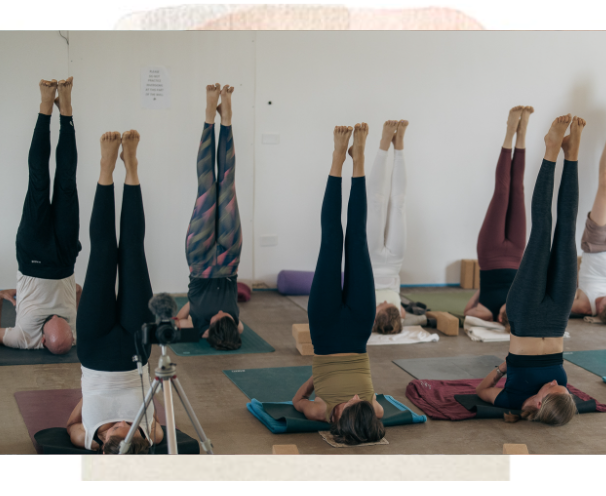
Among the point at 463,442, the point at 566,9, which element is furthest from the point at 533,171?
the point at 463,442

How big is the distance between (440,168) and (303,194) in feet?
5.26

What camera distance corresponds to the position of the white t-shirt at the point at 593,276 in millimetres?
5566

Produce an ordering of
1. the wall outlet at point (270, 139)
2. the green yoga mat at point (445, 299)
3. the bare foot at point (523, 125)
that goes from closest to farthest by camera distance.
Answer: the wall outlet at point (270, 139) < the bare foot at point (523, 125) < the green yoga mat at point (445, 299)

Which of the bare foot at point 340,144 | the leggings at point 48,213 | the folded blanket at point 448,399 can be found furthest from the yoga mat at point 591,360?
the leggings at point 48,213

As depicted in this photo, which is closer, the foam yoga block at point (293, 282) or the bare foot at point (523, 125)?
the bare foot at point (523, 125)

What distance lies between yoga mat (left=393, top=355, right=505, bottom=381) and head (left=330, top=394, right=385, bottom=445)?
3.63 ft

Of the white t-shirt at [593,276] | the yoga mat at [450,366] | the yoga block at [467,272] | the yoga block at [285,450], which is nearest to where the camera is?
the yoga block at [285,450]

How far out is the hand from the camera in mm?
3201

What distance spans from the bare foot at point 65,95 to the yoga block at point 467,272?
4.03m

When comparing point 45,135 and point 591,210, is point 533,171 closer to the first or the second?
point 591,210

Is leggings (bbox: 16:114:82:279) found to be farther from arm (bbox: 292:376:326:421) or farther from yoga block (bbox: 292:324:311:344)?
yoga block (bbox: 292:324:311:344)

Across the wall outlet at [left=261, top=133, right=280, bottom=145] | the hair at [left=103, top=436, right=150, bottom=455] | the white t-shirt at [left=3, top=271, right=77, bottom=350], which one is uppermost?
the wall outlet at [left=261, top=133, right=280, bottom=145]

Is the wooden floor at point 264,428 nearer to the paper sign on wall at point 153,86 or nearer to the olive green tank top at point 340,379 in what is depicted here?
the olive green tank top at point 340,379

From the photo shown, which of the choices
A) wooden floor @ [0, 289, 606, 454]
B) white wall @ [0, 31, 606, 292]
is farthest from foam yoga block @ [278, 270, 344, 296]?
wooden floor @ [0, 289, 606, 454]
